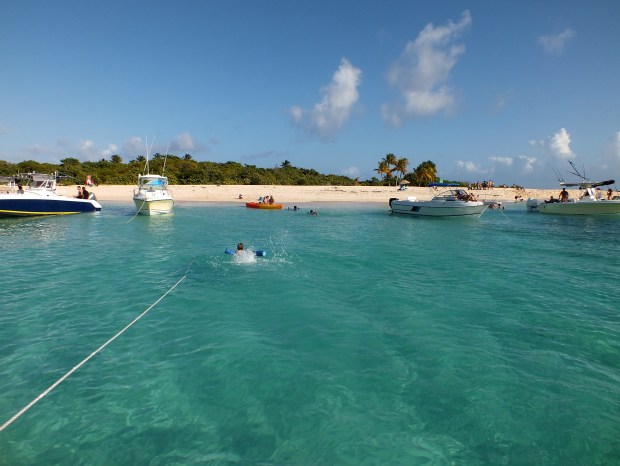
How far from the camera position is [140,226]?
89.1ft

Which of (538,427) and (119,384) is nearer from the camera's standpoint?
(538,427)

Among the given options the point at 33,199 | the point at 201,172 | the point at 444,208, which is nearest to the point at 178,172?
the point at 201,172

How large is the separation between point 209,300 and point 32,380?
491cm

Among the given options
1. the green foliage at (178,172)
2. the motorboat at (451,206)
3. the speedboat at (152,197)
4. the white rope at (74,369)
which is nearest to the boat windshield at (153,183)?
the speedboat at (152,197)

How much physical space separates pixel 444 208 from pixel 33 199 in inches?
1596

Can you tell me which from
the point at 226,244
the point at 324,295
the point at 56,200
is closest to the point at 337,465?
the point at 324,295

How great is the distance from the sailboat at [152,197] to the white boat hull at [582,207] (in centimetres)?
4736

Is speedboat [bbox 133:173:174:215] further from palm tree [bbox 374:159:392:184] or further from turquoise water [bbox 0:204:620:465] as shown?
palm tree [bbox 374:159:392:184]

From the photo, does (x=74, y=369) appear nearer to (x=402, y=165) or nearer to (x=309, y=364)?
(x=309, y=364)

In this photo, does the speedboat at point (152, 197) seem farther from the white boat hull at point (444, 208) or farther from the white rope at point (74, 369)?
the white boat hull at point (444, 208)

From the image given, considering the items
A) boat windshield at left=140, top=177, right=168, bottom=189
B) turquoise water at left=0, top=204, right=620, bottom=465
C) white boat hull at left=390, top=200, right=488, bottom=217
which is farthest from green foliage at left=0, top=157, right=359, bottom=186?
turquoise water at left=0, top=204, right=620, bottom=465

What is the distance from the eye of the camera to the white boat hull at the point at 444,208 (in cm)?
3591

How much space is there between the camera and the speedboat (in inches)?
1286

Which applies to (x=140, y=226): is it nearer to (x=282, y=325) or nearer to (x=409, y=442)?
(x=282, y=325)
